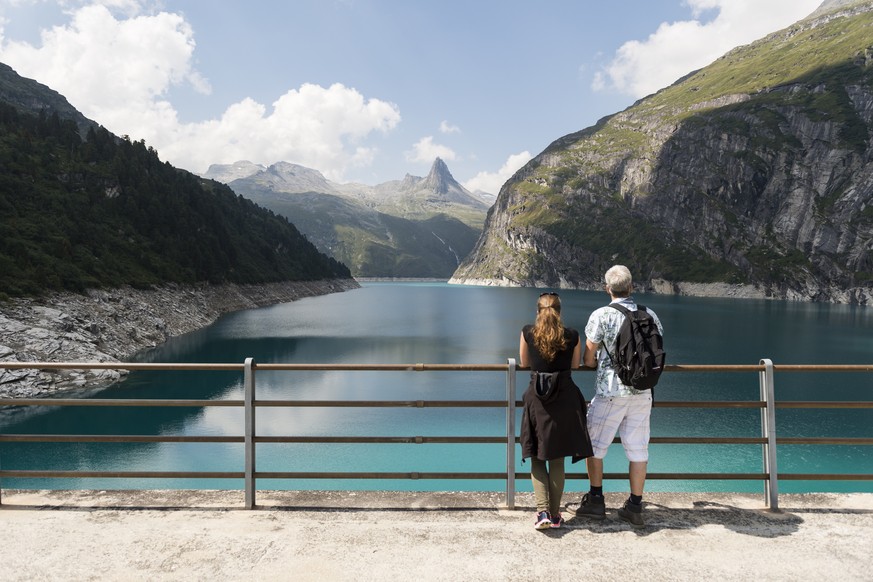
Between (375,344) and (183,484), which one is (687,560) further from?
(375,344)

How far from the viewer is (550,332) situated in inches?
256

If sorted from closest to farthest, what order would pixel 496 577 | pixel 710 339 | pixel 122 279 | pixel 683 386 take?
pixel 496 577 < pixel 683 386 < pixel 122 279 < pixel 710 339

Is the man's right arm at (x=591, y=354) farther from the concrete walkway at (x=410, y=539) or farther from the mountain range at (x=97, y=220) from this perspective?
the mountain range at (x=97, y=220)

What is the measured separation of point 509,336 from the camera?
236 ft

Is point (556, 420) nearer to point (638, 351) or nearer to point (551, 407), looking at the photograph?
point (551, 407)

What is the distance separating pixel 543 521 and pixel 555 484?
48 cm

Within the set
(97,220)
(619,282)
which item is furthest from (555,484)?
(97,220)

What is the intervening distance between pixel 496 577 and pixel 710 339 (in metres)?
73.8

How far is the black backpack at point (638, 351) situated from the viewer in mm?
6480

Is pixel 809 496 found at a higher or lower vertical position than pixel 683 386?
higher

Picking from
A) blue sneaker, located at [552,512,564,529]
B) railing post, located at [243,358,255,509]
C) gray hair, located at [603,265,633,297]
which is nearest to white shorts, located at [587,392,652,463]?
blue sneaker, located at [552,512,564,529]

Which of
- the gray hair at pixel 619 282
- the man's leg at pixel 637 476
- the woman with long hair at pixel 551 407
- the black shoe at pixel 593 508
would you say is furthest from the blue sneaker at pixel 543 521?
the gray hair at pixel 619 282

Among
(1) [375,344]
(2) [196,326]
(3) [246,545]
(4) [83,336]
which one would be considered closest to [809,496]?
(3) [246,545]

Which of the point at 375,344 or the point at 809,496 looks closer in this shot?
the point at 809,496
